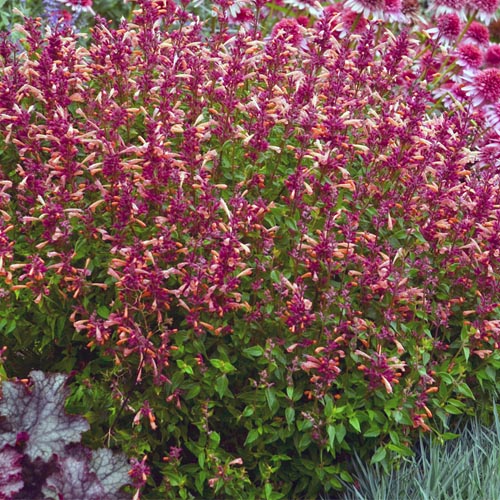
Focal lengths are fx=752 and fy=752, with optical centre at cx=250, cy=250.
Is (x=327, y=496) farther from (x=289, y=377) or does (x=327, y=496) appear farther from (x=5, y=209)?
(x=5, y=209)

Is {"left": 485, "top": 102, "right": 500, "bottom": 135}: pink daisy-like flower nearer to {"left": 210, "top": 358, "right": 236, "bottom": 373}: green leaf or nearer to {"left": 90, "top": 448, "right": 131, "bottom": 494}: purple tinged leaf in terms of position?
{"left": 210, "top": 358, "right": 236, "bottom": 373}: green leaf

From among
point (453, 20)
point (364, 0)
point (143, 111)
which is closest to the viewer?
point (143, 111)

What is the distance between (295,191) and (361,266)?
38cm

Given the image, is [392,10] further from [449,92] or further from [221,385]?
[221,385]

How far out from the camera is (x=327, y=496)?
2762 millimetres

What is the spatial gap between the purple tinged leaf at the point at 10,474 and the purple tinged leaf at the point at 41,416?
0.31 ft

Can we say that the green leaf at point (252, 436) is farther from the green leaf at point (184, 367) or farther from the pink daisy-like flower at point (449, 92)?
the pink daisy-like flower at point (449, 92)

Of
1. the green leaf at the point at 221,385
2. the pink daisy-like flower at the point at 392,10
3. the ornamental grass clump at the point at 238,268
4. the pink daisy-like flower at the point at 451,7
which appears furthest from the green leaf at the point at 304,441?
the pink daisy-like flower at the point at 451,7

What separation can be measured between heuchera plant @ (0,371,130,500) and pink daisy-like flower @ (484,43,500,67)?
349 centimetres

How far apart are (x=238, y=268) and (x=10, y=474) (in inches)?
36.8

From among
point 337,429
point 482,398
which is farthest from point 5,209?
point 482,398

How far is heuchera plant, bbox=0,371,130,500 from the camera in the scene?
7.41ft

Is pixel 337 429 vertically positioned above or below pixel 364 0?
below

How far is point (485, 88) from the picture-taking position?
4.11 meters
